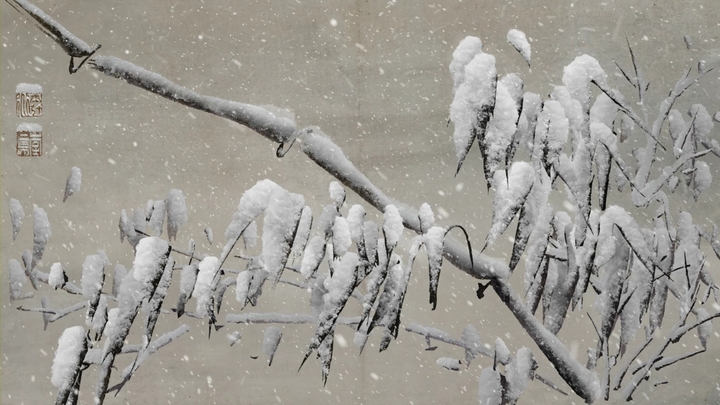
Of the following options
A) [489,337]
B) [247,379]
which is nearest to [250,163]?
[247,379]

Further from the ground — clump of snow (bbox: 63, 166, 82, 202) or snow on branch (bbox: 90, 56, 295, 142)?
snow on branch (bbox: 90, 56, 295, 142)

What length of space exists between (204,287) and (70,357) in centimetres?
26

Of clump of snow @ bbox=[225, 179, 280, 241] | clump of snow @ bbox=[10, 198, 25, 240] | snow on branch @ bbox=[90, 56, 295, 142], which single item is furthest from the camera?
clump of snow @ bbox=[10, 198, 25, 240]

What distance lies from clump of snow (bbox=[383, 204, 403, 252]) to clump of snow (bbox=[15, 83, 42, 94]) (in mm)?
1589

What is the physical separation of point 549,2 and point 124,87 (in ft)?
4.79

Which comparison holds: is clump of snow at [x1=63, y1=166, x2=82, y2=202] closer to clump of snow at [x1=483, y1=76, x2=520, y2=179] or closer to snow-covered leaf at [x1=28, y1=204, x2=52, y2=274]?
snow-covered leaf at [x1=28, y1=204, x2=52, y2=274]

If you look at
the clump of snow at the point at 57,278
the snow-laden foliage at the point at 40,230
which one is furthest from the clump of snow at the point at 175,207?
the snow-laden foliage at the point at 40,230

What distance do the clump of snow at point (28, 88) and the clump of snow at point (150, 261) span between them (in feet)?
4.48

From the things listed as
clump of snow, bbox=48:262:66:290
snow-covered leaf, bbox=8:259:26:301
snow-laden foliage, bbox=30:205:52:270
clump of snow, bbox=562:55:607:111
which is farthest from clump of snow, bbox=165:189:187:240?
clump of snow, bbox=562:55:607:111

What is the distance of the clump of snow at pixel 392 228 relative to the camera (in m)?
0.89

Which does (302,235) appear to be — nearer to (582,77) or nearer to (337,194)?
(337,194)

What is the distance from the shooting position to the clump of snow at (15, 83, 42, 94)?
1.94 meters

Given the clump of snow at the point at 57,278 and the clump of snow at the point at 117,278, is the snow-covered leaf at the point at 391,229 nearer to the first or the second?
the clump of snow at the point at 117,278

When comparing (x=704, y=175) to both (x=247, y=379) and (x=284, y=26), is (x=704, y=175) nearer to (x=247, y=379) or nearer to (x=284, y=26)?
(x=284, y=26)
